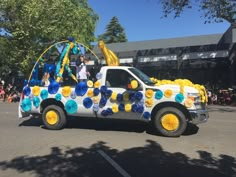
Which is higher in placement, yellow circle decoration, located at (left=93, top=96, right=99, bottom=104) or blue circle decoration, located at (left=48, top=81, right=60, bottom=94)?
blue circle decoration, located at (left=48, top=81, right=60, bottom=94)

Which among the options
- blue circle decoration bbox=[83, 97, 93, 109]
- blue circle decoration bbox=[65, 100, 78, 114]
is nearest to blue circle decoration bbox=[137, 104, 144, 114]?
blue circle decoration bbox=[83, 97, 93, 109]

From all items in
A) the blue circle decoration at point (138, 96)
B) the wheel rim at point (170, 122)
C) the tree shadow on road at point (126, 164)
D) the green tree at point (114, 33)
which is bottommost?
the tree shadow on road at point (126, 164)

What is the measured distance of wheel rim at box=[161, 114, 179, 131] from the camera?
960 centimetres

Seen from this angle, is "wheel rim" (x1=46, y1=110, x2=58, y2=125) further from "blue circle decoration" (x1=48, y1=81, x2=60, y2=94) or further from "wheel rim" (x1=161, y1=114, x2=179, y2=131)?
"wheel rim" (x1=161, y1=114, x2=179, y2=131)

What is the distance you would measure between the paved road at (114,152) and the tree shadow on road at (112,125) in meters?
0.03

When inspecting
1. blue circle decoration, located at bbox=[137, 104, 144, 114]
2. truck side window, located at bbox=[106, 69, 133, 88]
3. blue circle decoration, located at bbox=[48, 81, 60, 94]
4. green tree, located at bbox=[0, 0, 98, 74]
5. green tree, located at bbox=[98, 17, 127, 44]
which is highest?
green tree, located at bbox=[98, 17, 127, 44]

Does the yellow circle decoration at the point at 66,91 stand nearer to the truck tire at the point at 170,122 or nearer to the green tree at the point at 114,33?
the truck tire at the point at 170,122

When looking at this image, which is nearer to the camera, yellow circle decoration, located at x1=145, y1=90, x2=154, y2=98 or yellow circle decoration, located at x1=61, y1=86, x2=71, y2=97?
yellow circle decoration, located at x1=145, y1=90, x2=154, y2=98

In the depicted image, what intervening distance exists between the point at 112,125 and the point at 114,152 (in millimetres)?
3830

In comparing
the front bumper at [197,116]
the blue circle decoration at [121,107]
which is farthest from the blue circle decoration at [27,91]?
the front bumper at [197,116]

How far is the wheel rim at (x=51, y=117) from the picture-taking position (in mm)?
10859

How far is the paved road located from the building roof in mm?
27144

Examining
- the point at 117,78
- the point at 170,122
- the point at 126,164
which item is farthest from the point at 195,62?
the point at 126,164

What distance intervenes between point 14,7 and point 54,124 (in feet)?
52.4
